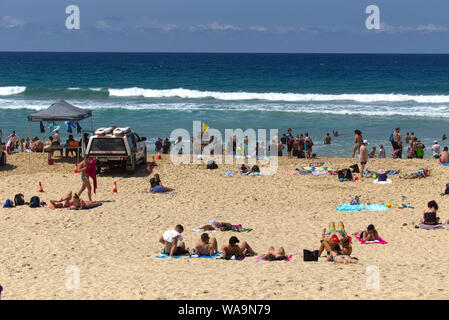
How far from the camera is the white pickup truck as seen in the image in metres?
17.9

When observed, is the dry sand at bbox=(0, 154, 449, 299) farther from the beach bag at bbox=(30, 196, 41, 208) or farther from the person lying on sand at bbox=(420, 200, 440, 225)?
the person lying on sand at bbox=(420, 200, 440, 225)

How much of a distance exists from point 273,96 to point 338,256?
42780 millimetres

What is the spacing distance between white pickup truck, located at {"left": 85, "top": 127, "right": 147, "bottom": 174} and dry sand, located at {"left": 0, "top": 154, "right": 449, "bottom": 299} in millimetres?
497

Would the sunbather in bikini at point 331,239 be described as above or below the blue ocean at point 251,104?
below

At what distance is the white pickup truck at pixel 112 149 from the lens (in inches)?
706

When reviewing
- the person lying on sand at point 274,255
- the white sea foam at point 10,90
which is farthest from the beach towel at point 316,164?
the white sea foam at point 10,90

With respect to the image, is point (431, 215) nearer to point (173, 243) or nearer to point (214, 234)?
point (214, 234)

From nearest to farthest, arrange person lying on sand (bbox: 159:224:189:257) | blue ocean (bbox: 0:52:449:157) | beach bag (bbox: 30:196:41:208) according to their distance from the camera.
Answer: person lying on sand (bbox: 159:224:189:257), beach bag (bbox: 30:196:41:208), blue ocean (bbox: 0:52:449:157)

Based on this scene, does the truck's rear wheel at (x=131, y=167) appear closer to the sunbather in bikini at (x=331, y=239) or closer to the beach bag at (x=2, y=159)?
the beach bag at (x=2, y=159)

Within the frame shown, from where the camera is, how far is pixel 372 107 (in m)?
42.1

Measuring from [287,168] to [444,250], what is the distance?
972 centimetres

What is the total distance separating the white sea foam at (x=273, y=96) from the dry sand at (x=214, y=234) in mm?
29815

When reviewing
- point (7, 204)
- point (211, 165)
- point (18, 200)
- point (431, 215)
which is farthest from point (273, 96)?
point (431, 215)
